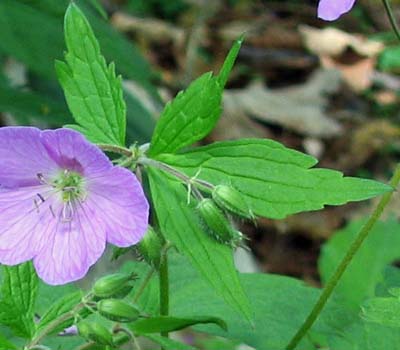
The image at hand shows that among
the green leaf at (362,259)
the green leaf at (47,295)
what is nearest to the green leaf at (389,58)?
the green leaf at (362,259)

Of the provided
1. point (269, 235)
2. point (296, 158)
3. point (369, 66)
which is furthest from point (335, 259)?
point (369, 66)

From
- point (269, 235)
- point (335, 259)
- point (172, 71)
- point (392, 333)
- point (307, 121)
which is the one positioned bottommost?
point (392, 333)

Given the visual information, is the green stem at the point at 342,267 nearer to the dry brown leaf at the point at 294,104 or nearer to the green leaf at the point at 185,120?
the green leaf at the point at 185,120

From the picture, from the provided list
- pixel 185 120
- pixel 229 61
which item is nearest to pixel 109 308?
pixel 185 120

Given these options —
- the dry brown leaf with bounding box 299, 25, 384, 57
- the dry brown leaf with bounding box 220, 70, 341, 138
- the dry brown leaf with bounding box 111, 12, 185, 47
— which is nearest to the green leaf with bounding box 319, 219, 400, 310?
the dry brown leaf with bounding box 220, 70, 341, 138

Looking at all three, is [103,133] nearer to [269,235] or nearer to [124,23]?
[269,235]
